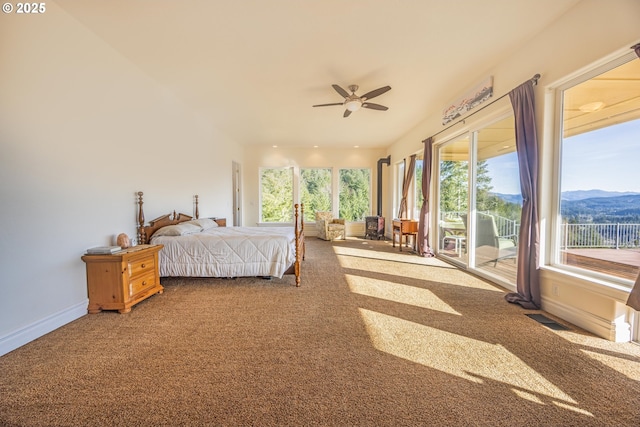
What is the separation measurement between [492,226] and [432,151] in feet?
6.96

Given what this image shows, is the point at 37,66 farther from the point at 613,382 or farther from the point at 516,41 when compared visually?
the point at 613,382

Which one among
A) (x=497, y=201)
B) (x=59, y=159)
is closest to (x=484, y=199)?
(x=497, y=201)

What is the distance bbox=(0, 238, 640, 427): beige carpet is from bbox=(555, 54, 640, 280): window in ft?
2.47

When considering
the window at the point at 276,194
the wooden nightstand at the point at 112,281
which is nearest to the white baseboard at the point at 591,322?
the wooden nightstand at the point at 112,281

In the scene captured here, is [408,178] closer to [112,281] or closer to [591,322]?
[591,322]

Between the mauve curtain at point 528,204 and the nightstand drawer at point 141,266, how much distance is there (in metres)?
4.14

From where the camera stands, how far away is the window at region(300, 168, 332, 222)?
8.17 metres

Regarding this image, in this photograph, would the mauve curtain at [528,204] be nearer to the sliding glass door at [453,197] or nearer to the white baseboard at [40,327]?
the sliding glass door at [453,197]

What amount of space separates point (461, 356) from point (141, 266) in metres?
3.22

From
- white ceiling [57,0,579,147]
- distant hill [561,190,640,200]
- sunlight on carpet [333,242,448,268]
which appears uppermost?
white ceiling [57,0,579,147]

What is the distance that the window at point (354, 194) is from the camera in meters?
8.28

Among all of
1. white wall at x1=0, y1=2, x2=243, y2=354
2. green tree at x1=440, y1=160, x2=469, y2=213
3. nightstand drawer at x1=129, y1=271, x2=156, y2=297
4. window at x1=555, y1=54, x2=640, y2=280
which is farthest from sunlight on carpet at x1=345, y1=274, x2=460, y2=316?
white wall at x1=0, y1=2, x2=243, y2=354

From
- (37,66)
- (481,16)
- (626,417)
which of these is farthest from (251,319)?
(481,16)

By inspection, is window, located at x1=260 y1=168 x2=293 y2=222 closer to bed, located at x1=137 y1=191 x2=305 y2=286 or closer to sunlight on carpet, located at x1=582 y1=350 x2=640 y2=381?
bed, located at x1=137 y1=191 x2=305 y2=286
